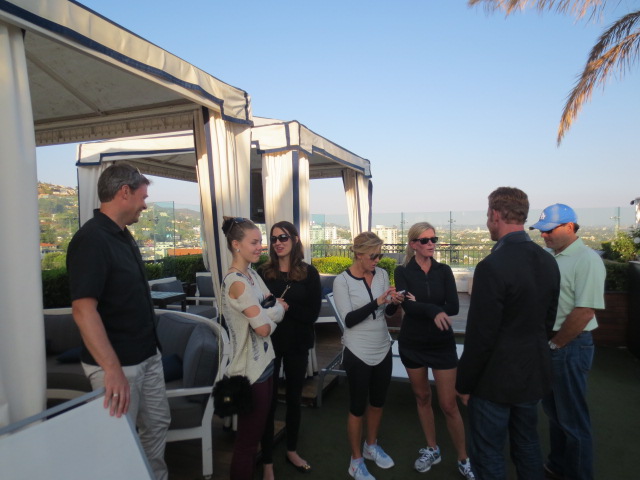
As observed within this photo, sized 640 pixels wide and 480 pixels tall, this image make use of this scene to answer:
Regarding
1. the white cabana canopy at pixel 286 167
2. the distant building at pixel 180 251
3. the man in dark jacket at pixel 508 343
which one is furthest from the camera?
the distant building at pixel 180 251

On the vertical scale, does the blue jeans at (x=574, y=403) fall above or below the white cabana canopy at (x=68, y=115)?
below

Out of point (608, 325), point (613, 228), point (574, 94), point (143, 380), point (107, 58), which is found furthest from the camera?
point (613, 228)

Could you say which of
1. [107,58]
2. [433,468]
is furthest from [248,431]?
[107,58]

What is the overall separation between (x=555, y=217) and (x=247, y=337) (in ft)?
6.54

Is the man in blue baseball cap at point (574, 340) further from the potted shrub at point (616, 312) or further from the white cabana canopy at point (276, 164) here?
the potted shrub at point (616, 312)

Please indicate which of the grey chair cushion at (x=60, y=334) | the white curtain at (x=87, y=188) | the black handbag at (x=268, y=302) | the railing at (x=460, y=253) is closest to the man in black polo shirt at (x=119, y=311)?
the black handbag at (x=268, y=302)

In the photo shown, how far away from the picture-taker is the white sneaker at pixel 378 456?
262 cm

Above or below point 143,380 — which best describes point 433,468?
below

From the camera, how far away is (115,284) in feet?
5.48

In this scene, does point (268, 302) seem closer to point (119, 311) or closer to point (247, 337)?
point (247, 337)

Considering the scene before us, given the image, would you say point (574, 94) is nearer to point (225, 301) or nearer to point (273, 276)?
point (273, 276)

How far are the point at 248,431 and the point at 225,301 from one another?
684mm

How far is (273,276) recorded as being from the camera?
2.56 meters

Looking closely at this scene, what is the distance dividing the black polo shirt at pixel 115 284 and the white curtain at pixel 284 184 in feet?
8.61
